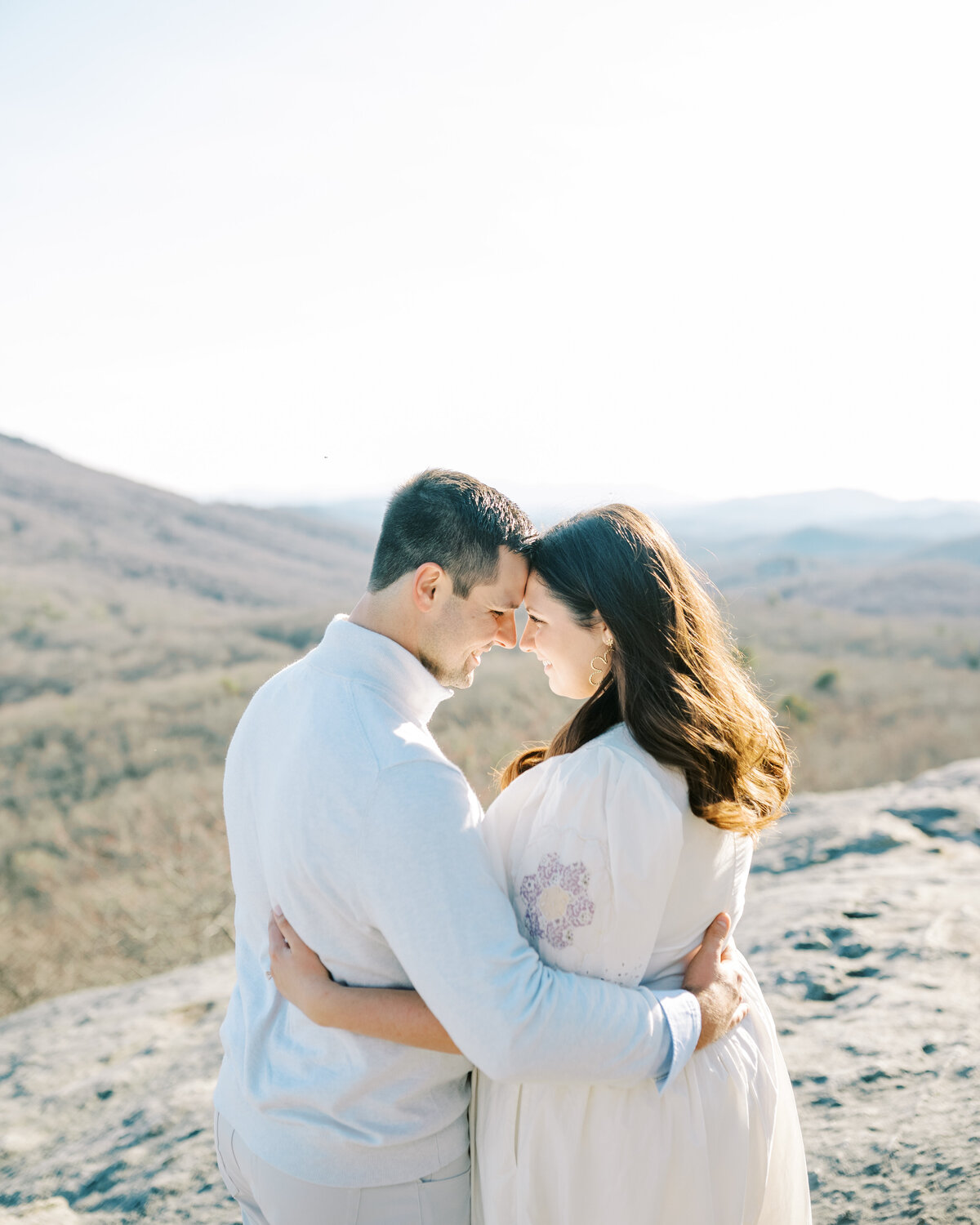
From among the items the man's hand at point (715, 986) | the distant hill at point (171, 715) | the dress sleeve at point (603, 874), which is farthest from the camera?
the distant hill at point (171, 715)

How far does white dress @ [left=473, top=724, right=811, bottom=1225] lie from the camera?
1793 mm

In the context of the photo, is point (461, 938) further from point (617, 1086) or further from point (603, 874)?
point (617, 1086)

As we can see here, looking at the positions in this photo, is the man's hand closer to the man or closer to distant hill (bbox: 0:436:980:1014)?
the man

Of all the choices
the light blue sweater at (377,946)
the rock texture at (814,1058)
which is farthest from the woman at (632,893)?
the rock texture at (814,1058)

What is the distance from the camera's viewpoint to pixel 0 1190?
3.65m

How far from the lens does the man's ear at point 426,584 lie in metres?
1.93

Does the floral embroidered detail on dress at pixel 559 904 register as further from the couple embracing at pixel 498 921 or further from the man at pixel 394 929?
the man at pixel 394 929

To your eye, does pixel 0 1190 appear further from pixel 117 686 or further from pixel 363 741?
pixel 117 686

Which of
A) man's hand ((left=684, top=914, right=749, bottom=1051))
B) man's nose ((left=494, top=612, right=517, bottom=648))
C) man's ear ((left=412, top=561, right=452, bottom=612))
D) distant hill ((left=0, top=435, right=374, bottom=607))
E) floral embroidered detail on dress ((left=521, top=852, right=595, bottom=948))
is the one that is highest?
man's ear ((left=412, top=561, right=452, bottom=612))

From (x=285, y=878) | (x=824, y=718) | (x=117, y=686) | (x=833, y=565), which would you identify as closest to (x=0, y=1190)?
(x=285, y=878)

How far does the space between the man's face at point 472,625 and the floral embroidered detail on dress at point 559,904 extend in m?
0.45

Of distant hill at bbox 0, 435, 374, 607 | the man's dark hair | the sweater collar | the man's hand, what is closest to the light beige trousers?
the man's hand

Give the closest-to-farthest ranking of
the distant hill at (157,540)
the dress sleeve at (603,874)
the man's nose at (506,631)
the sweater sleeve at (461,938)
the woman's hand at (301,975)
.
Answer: the sweater sleeve at (461,938)
the woman's hand at (301,975)
the dress sleeve at (603,874)
the man's nose at (506,631)
the distant hill at (157,540)

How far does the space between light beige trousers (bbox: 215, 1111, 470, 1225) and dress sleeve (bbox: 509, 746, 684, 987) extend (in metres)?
0.54
